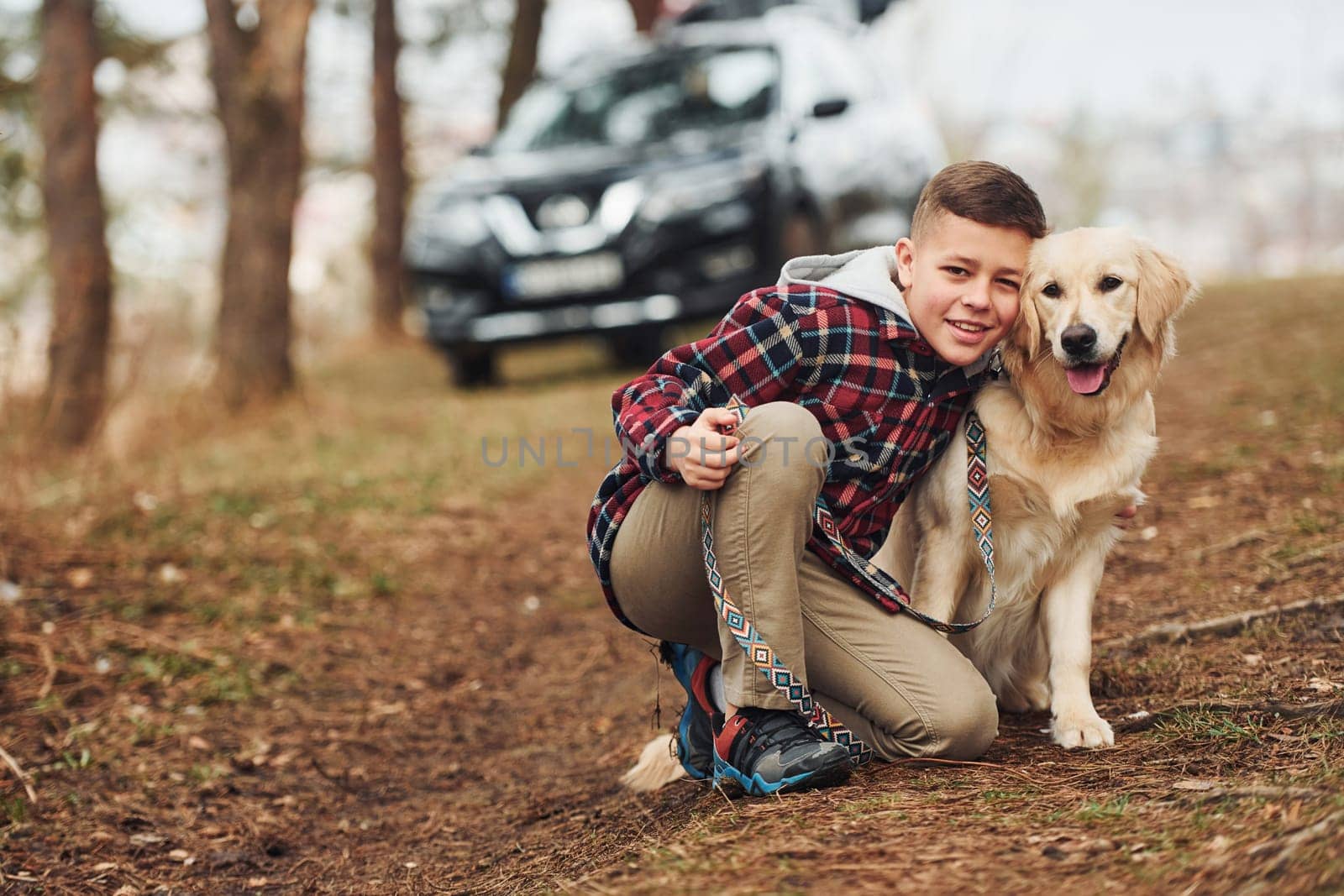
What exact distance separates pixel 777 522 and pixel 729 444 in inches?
7.2

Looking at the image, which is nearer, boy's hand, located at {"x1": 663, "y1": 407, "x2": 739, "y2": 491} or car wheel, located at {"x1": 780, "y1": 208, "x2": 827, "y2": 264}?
boy's hand, located at {"x1": 663, "y1": 407, "x2": 739, "y2": 491}

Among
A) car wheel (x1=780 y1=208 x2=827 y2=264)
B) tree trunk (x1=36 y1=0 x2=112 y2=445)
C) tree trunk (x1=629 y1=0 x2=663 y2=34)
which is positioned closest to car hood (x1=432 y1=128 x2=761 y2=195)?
car wheel (x1=780 y1=208 x2=827 y2=264)

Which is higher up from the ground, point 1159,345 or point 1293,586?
point 1159,345

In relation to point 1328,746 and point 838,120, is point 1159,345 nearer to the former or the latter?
point 1328,746

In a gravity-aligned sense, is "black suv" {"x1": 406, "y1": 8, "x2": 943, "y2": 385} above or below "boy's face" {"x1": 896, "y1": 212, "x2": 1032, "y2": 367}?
above

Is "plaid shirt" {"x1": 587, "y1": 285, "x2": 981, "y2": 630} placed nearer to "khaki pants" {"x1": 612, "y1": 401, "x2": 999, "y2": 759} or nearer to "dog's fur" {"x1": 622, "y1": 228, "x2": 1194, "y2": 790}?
"khaki pants" {"x1": 612, "y1": 401, "x2": 999, "y2": 759}

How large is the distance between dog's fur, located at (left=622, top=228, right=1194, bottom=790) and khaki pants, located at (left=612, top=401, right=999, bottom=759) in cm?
21

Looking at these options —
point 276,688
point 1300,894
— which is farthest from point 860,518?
point 276,688

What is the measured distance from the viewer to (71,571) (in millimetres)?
4305

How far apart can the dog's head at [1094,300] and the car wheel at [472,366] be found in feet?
19.3

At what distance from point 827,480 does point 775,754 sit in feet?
1.90

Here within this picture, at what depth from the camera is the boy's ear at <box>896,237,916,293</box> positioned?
2598 millimetres

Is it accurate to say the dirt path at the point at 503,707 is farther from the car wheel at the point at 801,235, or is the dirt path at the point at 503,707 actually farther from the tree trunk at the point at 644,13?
the tree trunk at the point at 644,13

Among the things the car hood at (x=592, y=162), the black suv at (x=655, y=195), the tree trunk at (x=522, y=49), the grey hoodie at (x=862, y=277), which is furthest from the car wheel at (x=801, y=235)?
the tree trunk at (x=522, y=49)
